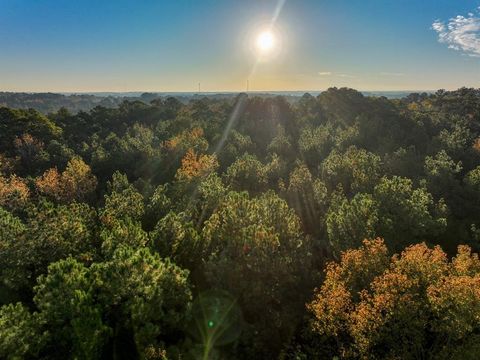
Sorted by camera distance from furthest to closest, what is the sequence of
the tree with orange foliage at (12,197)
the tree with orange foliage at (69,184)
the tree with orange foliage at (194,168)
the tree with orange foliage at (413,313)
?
the tree with orange foliage at (69,184)
the tree with orange foliage at (194,168)
the tree with orange foliage at (12,197)
the tree with orange foliage at (413,313)

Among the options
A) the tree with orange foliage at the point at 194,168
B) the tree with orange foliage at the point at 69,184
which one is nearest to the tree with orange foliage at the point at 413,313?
the tree with orange foliage at the point at 194,168

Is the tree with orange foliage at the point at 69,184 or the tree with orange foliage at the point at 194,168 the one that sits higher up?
the tree with orange foliage at the point at 194,168

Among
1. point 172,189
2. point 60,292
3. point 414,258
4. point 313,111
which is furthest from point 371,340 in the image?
point 313,111

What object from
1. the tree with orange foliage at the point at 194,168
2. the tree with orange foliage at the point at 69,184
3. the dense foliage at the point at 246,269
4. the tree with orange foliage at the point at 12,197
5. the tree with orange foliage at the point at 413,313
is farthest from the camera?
the tree with orange foliage at the point at 69,184

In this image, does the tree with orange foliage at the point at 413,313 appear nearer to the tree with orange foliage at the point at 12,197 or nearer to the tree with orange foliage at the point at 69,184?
the tree with orange foliage at the point at 12,197

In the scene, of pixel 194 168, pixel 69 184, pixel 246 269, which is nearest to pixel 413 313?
pixel 246 269

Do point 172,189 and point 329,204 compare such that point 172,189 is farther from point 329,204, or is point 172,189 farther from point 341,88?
point 341,88
